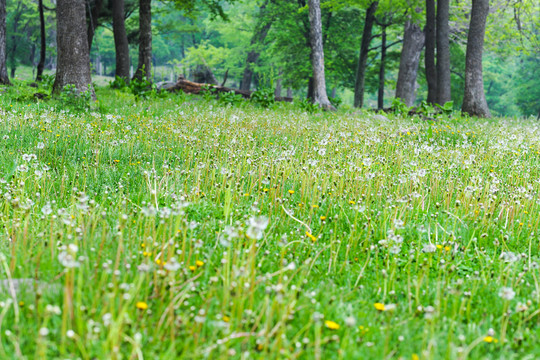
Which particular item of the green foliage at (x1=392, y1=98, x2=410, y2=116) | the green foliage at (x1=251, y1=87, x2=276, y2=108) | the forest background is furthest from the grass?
the forest background

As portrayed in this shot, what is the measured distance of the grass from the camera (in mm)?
1848

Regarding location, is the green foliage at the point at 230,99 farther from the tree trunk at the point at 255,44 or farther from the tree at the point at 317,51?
the tree trunk at the point at 255,44

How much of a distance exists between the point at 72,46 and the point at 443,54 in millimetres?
11837

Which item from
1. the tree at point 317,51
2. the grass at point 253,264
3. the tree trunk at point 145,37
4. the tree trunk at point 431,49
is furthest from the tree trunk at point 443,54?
the tree trunk at point 145,37

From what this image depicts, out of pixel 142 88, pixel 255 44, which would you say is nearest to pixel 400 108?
pixel 142 88

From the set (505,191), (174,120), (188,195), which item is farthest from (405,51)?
(188,195)

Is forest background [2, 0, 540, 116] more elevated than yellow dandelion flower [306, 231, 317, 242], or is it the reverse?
forest background [2, 0, 540, 116]

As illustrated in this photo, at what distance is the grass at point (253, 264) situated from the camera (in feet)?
6.06

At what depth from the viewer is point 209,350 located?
1735 millimetres

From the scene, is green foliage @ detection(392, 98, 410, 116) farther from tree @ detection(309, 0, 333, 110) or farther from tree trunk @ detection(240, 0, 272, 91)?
tree trunk @ detection(240, 0, 272, 91)

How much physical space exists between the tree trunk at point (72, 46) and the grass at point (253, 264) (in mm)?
4109

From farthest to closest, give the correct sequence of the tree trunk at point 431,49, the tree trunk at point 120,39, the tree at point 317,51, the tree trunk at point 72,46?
the tree trunk at point 120,39, the tree trunk at point 431,49, the tree at point 317,51, the tree trunk at point 72,46

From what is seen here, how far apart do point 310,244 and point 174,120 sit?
17.2 feet

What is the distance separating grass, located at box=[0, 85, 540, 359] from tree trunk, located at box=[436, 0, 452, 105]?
9831mm
